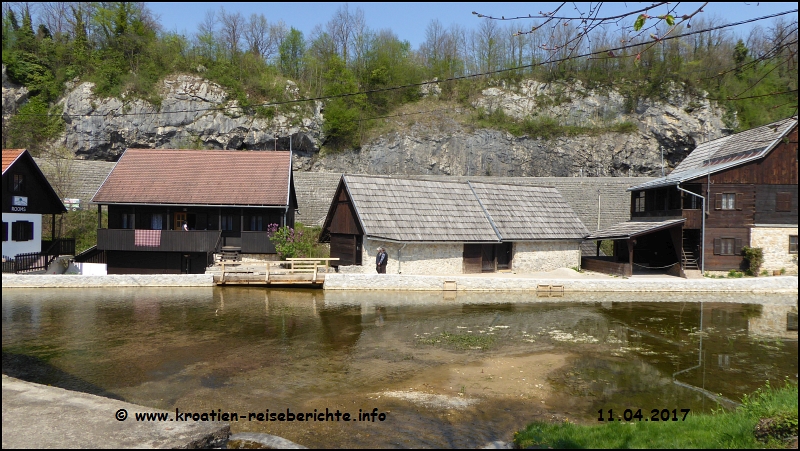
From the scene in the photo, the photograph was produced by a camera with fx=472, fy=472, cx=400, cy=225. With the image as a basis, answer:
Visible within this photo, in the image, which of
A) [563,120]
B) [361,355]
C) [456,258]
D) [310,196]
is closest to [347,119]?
[310,196]

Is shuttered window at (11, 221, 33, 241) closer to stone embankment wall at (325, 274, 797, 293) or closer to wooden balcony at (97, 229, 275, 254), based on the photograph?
wooden balcony at (97, 229, 275, 254)

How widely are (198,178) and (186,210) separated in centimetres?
196

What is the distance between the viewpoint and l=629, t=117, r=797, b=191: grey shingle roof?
22.9 metres

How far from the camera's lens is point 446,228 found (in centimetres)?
2327

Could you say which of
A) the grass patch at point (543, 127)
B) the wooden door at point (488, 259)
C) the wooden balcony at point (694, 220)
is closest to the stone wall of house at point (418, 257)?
the wooden door at point (488, 259)

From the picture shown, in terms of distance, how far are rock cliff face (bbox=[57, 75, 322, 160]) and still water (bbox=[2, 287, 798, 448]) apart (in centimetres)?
2675

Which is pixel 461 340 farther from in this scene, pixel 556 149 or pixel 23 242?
pixel 556 149

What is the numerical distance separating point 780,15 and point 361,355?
973 cm

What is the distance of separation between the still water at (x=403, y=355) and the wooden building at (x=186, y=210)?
222 inches

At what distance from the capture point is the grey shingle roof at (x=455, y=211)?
22609 mm

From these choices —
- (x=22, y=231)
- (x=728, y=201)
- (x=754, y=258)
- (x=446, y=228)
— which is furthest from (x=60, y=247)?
(x=754, y=258)

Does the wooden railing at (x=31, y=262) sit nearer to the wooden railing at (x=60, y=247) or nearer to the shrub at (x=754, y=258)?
the wooden railing at (x=60, y=247)

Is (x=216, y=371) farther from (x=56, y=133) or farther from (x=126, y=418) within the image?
(x=56, y=133)

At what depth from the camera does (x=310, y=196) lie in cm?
3584
